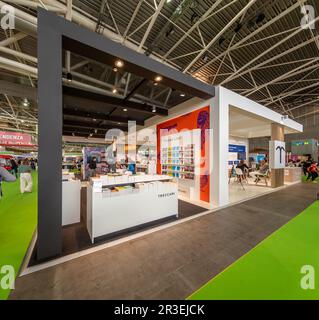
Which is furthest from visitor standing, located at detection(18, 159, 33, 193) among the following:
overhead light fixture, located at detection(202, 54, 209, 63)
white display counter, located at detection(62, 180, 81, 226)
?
overhead light fixture, located at detection(202, 54, 209, 63)

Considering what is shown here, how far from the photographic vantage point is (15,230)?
2906 millimetres

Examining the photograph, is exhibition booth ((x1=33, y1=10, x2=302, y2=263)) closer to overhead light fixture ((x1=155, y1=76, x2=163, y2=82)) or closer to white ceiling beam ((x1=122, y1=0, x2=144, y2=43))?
overhead light fixture ((x1=155, y1=76, x2=163, y2=82))

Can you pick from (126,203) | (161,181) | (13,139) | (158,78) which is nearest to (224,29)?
(158,78)

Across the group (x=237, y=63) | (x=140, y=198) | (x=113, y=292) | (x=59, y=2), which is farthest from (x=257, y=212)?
(x=59, y=2)

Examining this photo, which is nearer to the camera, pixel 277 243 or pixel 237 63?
pixel 277 243

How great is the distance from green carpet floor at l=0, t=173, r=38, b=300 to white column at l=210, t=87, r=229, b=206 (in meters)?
4.41

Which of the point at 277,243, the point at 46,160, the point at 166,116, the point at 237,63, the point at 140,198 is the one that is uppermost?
the point at 237,63

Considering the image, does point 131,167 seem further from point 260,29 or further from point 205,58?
point 260,29

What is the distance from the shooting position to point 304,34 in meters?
4.79

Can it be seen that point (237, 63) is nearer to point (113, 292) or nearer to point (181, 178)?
point (181, 178)

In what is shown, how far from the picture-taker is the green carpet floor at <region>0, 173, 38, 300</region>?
2.08m

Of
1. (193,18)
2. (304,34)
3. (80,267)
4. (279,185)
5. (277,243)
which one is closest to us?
(80,267)
